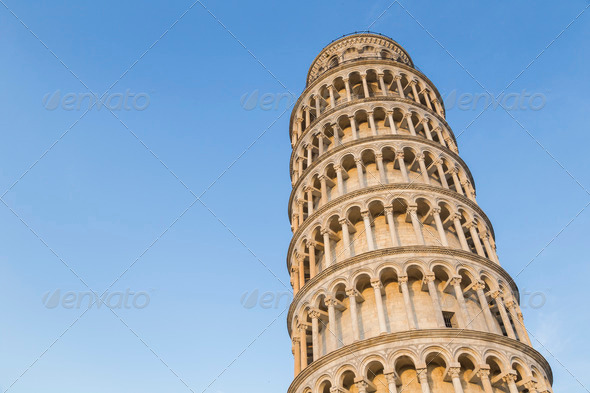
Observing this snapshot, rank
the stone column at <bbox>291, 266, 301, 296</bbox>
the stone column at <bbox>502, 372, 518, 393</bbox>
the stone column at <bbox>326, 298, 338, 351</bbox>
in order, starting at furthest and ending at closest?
1. the stone column at <bbox>291, 266, 301, 296</bbox>
2. the stone column at <bbox>326, 298, 338, 351</bbox>
3. the stone column at <bbox>502, 372, 518, 393</bbox>

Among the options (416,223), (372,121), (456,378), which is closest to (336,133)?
(372,121)

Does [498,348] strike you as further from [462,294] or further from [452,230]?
[452,230]

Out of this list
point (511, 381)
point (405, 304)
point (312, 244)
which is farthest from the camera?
point (312, 244)

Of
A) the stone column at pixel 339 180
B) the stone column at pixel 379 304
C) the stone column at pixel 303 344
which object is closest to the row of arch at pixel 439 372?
the stone column at pixel 379 304

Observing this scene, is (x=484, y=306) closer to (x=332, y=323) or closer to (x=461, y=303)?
(x=461, y=303)

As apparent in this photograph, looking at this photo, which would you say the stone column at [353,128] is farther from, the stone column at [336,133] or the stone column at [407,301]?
the stone column at [407,301]


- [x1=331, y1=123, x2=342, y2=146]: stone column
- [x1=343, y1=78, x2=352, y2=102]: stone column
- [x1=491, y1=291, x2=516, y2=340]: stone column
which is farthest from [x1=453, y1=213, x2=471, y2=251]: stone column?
[x1=343, y1=78, x2=352, y2=102]: stone column

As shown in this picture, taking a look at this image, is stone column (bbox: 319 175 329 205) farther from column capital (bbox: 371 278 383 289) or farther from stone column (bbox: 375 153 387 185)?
column capital (bbox: 371 278 383 289)

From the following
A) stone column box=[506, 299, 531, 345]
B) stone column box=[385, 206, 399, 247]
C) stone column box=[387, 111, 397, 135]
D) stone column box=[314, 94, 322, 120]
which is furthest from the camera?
stone column box=[314, 94, 322, 120]
